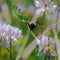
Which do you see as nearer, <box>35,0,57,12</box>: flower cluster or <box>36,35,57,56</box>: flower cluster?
<box>36,35,57,56</box>: flower cluster

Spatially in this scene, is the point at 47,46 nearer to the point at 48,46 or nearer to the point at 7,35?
the point at 48,46

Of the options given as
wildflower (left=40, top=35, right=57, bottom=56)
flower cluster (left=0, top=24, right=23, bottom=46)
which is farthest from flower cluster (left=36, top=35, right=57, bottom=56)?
flower cluster (left=0, top=24, right=23, bottom=46)

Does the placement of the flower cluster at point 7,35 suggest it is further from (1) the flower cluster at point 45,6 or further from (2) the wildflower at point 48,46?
(1) the flower cluster at point 45,6

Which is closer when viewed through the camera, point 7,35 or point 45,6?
point 7,35

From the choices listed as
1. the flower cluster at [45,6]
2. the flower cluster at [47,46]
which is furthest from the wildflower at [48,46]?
the flower cluster at [45,6]

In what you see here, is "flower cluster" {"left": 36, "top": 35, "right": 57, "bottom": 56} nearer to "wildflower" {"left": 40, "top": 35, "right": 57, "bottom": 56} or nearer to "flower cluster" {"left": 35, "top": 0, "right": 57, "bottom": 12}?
"wildflower" {"left": 40, "top": 35, "right": 57, "bottom": 56}

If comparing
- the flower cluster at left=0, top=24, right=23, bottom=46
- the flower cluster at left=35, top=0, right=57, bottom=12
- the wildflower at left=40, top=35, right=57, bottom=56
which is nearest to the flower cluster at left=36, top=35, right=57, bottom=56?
the wildflower at left=40, top=35, right=57, bottom=56

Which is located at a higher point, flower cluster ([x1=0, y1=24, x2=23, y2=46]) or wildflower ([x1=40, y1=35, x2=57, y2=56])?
flower cluster ([x1=0, y1=24, x2=23, y2=46])

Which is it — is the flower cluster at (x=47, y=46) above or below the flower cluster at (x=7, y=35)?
below

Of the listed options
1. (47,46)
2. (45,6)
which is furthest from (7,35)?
(45,6)

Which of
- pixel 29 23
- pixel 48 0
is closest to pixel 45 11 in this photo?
pixel 48 0
